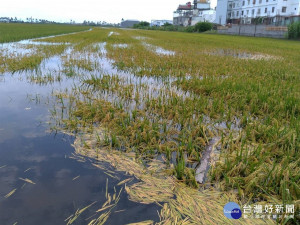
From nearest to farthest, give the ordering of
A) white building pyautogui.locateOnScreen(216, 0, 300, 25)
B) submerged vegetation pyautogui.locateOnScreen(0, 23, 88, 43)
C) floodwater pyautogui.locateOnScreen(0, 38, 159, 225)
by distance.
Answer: floodwater pyautogui.locateOnScreen(0, 38, 159, 225), submerged vegetation pyautogui.locateOnScreen(0, 23, 88, 43), white building pyautogui.locateOnScreen(216, 0, 300, 25)

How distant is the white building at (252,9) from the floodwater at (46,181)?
49.9 meters

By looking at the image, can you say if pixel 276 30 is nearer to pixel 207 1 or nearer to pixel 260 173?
pixel 260 173

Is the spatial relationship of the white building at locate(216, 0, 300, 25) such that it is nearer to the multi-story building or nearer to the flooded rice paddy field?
the multi-story building

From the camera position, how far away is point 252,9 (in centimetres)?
5031

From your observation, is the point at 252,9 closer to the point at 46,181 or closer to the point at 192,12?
the point at 192,12

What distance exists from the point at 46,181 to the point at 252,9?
5884cm

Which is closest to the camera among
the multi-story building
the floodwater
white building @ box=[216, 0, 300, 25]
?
the floodwater

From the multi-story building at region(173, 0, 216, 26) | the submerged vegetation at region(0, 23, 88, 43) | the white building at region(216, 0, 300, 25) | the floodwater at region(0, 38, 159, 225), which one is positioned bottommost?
the floodwater at region(0, 38, 159, 225)

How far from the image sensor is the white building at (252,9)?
4128cm

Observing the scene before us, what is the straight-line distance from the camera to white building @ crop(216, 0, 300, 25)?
135ft

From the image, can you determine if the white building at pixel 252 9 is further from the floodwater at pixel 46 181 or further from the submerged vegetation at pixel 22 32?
the floodwater at pixel 46 181

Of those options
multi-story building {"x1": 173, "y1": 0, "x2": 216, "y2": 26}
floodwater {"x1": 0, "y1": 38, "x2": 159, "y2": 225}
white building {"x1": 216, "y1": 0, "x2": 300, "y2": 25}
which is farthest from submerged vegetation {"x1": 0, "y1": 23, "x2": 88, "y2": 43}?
multi-story building {"x1": 173, "y1": 0, "x2": 216, "y2": 26}

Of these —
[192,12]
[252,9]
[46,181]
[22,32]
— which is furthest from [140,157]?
[192,12]

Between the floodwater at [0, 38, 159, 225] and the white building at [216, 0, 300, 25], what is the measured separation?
4993 centimetres
